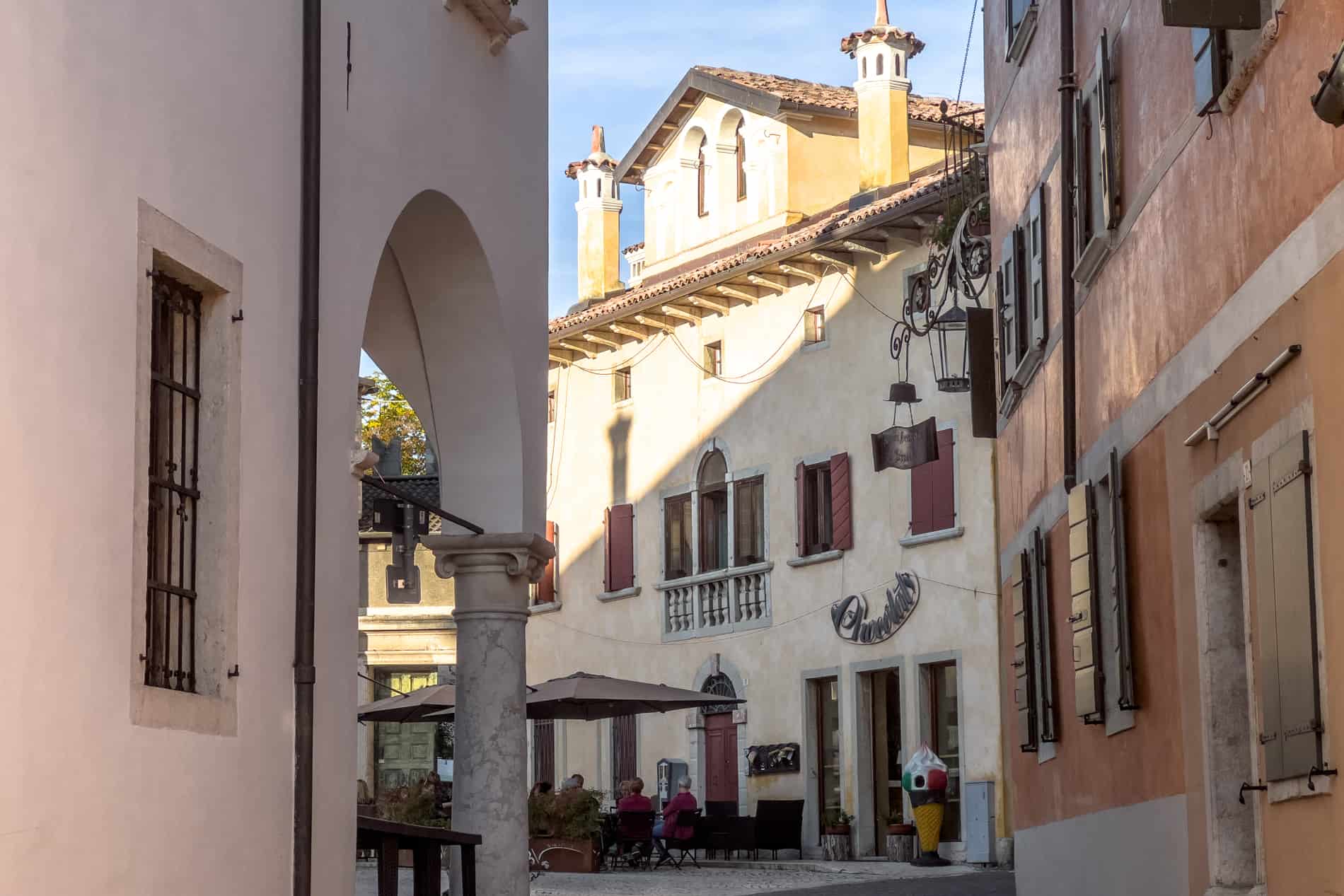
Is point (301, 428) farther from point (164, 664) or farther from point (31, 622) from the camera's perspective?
point (31, 622)

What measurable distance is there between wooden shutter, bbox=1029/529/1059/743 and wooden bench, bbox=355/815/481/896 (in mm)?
4022

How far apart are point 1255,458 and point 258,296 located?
11.9 feet

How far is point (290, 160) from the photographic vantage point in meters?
7.79

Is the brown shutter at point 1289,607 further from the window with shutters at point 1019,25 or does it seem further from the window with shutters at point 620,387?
the window with shutters at point 620,387

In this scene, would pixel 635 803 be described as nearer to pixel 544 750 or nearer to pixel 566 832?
pixel 566 832

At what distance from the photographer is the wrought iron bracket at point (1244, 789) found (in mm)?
7402

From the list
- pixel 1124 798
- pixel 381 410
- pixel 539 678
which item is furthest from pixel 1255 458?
pixel 381 410

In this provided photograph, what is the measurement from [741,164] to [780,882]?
12556mm

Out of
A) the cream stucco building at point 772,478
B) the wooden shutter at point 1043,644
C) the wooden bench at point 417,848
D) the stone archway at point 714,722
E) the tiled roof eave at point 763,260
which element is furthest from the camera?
the stone archway at point 714,722

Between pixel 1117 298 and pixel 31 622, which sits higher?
pixel 1117 298

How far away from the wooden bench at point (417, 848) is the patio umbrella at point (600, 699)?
10.1 meters

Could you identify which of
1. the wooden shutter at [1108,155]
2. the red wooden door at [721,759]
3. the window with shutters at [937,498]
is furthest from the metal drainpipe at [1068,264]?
the red wooden door at [721,759]

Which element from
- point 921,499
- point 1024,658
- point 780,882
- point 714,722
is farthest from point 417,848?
point 714,722

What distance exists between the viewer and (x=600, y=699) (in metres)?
19.9
